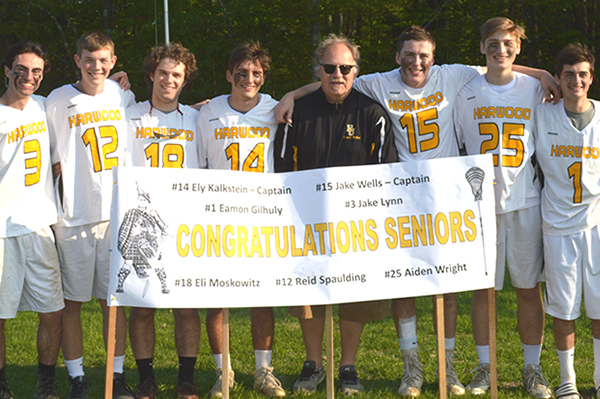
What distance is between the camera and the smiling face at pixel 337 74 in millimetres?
4742

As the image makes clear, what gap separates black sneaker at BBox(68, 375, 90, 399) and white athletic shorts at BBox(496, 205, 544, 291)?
3.38 metres

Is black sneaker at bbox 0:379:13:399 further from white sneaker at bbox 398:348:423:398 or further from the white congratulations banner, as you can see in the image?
white sneaker at bbox 398:348:423:398

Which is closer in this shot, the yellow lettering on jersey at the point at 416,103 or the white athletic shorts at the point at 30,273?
the white athletic shorts at the point at 30,273

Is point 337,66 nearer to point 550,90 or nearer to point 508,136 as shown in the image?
point 508,136

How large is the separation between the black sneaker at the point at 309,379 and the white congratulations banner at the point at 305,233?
1093 millimetres

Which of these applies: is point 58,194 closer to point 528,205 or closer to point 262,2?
point 528,205

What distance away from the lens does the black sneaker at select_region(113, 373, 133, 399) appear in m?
4.79

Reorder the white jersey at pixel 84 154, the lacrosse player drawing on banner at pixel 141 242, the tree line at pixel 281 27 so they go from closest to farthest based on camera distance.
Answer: the lacrosse player drawing on banner at pixel 141 242 → the white jersey at pixel 84 154 → the tree line at pixel 281 27

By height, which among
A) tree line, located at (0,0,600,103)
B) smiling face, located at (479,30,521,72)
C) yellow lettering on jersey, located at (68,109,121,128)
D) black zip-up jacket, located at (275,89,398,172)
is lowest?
black zip-up jacket, located at (275,89,398,172)

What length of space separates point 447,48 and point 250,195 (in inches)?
684

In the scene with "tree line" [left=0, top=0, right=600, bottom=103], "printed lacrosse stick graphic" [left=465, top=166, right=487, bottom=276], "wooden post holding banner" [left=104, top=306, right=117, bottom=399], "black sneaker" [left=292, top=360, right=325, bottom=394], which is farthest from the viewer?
"tree line" [left=0, top=0, right=600, bottom=103]

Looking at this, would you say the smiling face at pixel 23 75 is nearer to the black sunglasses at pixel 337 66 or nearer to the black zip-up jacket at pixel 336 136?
the black zip-up jacket at pixel 336 136

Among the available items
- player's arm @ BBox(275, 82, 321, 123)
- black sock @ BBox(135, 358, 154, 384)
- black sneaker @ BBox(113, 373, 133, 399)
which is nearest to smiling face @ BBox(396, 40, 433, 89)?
player's arm @ BBox(275, 82, 321, 123)

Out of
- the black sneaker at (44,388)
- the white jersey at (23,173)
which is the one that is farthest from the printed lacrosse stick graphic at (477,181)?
the black sneaker at (44,388)
